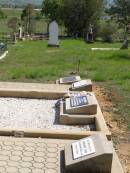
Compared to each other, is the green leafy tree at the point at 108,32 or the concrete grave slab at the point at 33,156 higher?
the concrete grave slab at the point at 33,156

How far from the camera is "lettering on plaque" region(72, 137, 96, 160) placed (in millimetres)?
5256

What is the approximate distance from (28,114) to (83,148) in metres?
3.00

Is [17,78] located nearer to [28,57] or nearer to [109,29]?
[28,57]

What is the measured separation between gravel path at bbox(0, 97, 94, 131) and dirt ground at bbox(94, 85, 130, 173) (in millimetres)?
527

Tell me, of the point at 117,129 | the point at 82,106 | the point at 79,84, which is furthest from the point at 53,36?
the point at 117,129

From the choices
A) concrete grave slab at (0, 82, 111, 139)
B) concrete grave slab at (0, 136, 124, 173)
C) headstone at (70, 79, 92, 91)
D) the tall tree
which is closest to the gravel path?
concrete grave slab at (0, 82, 111, 139)

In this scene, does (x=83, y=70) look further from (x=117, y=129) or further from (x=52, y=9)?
(x=52, y=9)

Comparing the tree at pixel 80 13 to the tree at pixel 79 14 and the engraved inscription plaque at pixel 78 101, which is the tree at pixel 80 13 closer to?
the tree at pixel 79 14

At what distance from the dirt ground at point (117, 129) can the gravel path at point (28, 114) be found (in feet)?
1.73

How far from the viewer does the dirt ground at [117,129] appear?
609 centimetres

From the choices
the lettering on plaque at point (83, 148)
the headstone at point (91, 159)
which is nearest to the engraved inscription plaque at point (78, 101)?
the lettering on plaque at point (83, 148)

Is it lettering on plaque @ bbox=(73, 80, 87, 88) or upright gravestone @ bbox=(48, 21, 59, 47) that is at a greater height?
lettering on plaque @ bbox=(73, 80, 87, 88)

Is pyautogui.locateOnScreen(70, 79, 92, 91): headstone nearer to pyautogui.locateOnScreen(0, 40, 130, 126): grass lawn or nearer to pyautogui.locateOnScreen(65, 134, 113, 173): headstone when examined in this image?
pyautogui.locateOnScreen(0, 40, 130, 126): grass lawn

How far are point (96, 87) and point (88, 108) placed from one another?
12.6 ft
